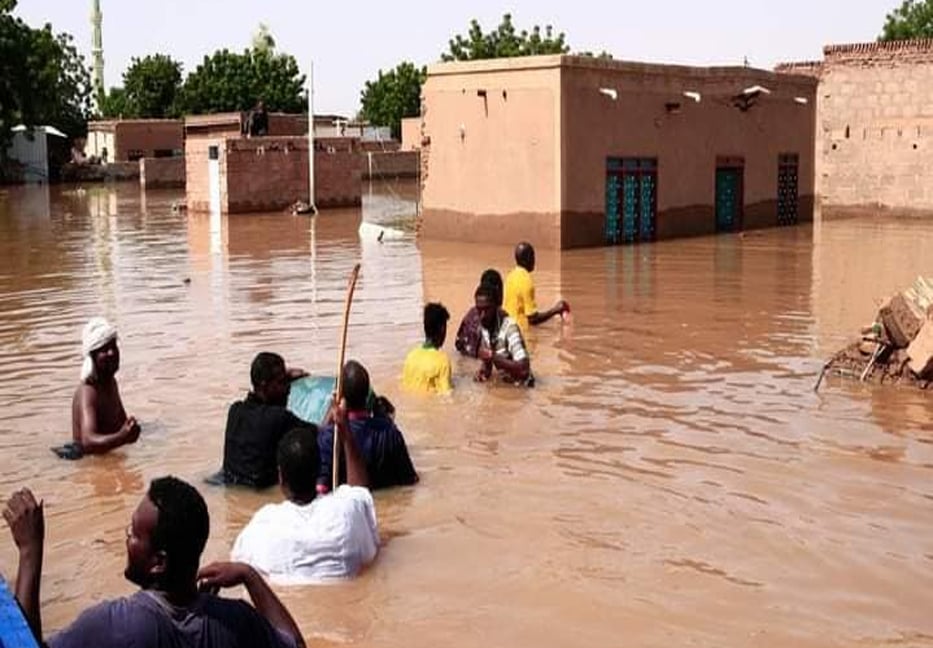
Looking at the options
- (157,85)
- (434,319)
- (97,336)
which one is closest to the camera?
(97,336)

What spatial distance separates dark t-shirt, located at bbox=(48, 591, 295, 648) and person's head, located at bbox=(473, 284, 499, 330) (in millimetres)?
6349

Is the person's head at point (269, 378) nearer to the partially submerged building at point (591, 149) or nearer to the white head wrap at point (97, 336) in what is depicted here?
the white head wrap at point (97, 336)

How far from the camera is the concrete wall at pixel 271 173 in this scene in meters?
33.8

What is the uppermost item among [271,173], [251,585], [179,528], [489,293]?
[271,173]

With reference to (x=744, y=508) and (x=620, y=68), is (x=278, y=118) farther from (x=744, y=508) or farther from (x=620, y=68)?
(x=744, y=508)

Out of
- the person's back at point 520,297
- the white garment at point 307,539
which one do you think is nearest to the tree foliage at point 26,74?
the person's back at point 520,297

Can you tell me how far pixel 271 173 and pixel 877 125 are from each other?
54.9 feet

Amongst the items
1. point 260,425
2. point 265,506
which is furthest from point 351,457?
point 260,425

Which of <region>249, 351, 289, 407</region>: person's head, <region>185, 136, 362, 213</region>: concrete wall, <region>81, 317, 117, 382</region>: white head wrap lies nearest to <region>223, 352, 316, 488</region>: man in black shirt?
<region>249, 351, 289, 407</region>: person's head

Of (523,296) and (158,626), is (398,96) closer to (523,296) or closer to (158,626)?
(523,296)

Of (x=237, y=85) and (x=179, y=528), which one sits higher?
(x=237, y=85)

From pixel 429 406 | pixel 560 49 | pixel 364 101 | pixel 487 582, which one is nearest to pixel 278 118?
pixel 560 49

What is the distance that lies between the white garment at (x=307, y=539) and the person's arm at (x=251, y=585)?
1.56m

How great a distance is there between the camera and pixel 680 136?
81.9 ft
